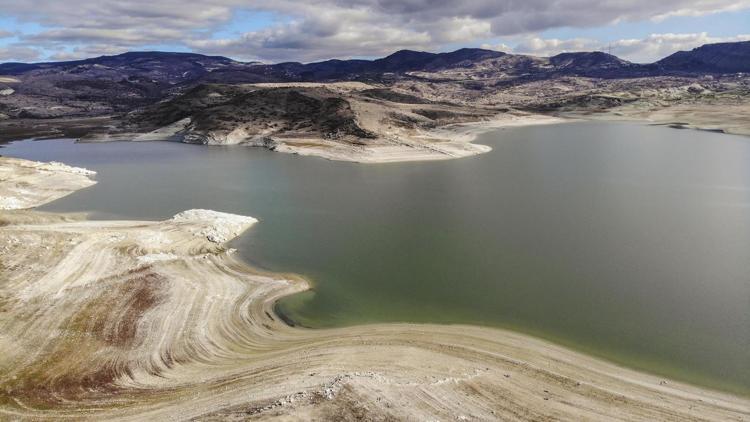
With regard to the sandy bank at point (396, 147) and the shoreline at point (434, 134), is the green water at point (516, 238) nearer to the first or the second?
the sandy bank at point (396, 147)

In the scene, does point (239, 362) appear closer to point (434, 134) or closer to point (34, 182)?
point (34, 182)

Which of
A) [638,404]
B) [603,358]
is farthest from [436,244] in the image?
[638,404]

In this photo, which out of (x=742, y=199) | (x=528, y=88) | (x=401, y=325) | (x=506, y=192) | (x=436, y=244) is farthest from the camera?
(x=528, y=88)

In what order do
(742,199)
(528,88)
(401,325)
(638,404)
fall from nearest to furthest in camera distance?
(638,404) → (401,325) → (742,199) → (528,88)

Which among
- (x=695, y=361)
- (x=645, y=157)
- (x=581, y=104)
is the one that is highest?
(x=581, y=104)

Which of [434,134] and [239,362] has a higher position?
[434,134]

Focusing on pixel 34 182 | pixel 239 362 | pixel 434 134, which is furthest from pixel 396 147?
pixel 239 362

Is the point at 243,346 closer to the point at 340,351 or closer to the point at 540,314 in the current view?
the point at 340,351

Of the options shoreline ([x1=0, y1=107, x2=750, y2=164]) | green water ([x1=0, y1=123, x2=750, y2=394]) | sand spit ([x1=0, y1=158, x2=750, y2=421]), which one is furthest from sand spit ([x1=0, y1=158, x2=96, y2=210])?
shoreline ([x1=0, y1=107, x2=750, y2=164])
